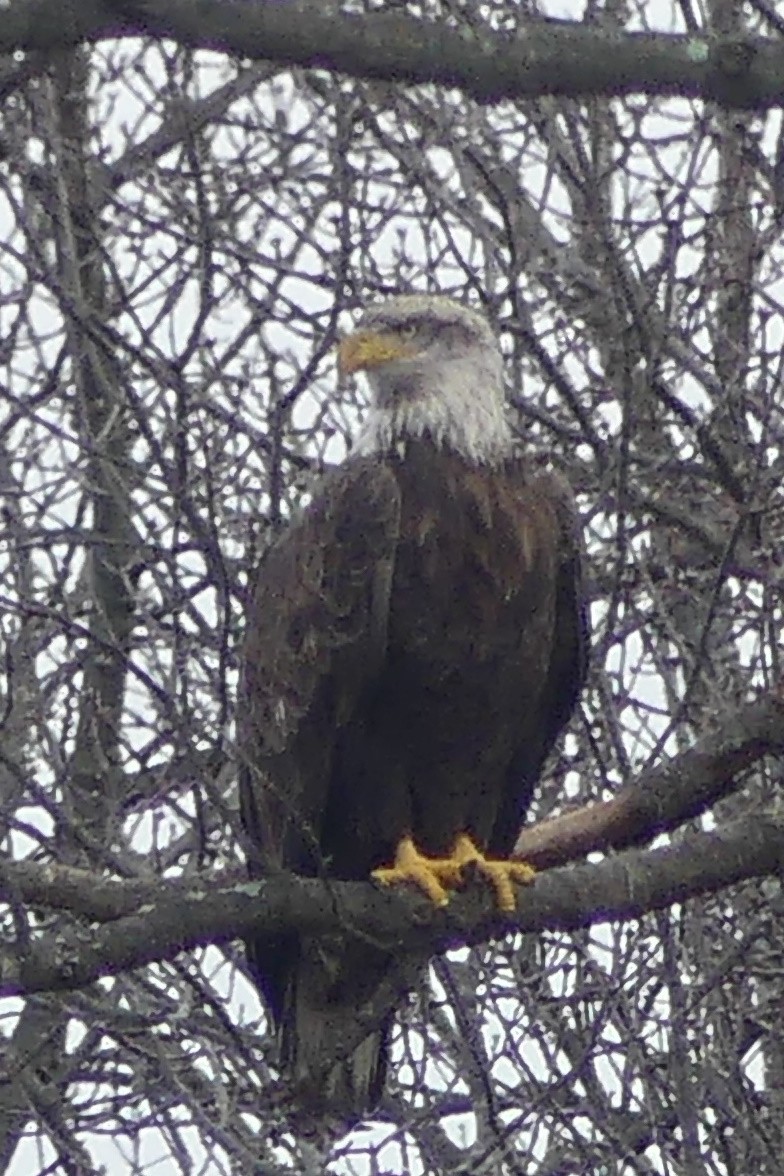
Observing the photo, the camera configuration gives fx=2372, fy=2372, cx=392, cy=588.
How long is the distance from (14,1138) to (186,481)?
8.67 feet

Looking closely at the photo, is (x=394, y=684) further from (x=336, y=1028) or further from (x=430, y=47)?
(x=430, y=47)

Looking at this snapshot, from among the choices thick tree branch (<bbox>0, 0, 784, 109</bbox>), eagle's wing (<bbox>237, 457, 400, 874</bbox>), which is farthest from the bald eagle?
thick tree branch (<bbox>0, 0, 784, 109</bbox>)

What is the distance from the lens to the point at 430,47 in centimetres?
311

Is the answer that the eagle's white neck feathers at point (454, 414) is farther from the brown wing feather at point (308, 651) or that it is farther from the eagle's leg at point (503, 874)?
the eagle's leg at point (503, 874)

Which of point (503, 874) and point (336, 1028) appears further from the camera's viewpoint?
point (336, 1028)

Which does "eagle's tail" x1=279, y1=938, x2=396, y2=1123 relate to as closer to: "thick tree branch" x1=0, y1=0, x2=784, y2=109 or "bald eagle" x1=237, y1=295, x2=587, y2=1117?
"bald eagle" x1=237, y1=295, x2=587, y2=1117

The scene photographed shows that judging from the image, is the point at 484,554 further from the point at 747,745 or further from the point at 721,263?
the point at 721,263

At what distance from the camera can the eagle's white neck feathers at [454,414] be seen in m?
5.52

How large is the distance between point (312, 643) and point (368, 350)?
0.99 meters

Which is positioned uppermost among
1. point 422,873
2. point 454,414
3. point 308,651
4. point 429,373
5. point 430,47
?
point 429,373

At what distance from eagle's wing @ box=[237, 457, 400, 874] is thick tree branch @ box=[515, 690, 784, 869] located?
2.28 ft

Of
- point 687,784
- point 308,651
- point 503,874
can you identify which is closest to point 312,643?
point 308,651

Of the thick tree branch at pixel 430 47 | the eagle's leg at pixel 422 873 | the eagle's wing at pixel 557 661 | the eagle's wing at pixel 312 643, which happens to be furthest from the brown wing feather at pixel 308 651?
the thick tree branch at pixel 430 47

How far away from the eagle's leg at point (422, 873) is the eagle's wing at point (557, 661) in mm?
321
